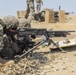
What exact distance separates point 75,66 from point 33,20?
1388cm

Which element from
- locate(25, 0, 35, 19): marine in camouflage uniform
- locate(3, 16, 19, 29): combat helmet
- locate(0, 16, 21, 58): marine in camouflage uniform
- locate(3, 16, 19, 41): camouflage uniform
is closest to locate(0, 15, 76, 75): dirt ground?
locate(0, 16, 21, 58): marine in camouflage uniform

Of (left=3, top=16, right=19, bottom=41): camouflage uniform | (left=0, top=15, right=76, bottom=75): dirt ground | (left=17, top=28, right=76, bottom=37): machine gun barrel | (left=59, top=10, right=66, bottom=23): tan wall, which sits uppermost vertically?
(left=3, top=16, right=19, bottom=41): camouflage uniform

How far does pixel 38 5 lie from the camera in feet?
72.4

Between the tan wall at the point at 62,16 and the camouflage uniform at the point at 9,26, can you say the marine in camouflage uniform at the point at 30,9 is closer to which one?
the tan wall at the point at 62,16

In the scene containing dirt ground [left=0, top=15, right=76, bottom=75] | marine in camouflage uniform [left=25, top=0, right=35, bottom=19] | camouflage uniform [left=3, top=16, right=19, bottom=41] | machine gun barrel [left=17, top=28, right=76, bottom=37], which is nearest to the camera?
dirt ground [left=0, top=15, right=76, bottom=75]

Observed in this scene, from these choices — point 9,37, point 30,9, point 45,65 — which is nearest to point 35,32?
point 9,37

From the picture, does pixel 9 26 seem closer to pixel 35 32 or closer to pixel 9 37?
pixel 9 37

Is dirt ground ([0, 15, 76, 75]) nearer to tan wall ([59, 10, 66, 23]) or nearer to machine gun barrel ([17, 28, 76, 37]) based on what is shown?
machine gun barrel ([17, 28, 76, 37])

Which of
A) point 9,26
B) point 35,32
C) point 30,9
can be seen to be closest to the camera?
point 9,26

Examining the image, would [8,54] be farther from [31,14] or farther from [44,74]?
[31,14]

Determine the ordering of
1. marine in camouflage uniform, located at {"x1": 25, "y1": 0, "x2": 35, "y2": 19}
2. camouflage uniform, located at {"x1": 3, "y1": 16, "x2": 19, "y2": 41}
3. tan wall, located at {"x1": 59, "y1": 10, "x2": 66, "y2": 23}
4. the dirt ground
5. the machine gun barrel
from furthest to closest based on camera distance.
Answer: tan wall, located at {"x1": 59, "y1": 10, "x2": 66, "y2": 23} → marine in camouflage uniform, located at {"x1": 25, "y1": 0, "x2": 35, "y2": 19} → the machine gun barrel → camouflage uniform, located at {"x1": 3, "y1": 16, "x2": 19, "y2": 41} → the dirt ground

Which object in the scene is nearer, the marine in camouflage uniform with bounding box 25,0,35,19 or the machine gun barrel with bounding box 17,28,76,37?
the machine gun barrel with bounding box 17,28,76,37

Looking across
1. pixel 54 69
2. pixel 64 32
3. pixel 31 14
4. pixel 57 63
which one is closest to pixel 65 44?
pixel 64 32

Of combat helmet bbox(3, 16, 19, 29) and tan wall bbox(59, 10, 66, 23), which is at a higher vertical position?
combat helmet bbox(3, 16, 19, 29)
